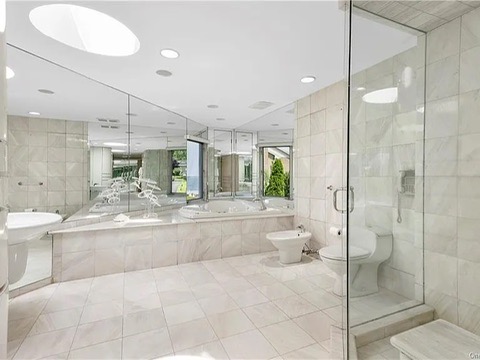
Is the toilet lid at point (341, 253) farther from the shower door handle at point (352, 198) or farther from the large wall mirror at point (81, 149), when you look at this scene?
the large wall mirror at point (81, 149)

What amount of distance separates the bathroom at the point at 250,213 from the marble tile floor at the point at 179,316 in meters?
0.02

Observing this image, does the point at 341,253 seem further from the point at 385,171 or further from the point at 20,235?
the point at 20,235

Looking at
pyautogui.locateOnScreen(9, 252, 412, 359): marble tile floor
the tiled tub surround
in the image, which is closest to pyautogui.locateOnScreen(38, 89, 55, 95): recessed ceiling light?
the tiled tub surround

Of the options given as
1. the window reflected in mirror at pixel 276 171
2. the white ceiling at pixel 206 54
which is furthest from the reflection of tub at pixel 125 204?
the window reflected in mirror at pixel 276 171

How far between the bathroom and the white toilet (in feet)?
→ 0.06

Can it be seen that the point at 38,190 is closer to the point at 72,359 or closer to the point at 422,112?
the point at 72,359

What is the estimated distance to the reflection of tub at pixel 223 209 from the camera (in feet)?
11.8

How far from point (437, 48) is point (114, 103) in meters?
3.66

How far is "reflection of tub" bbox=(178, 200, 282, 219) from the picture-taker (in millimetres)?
3598

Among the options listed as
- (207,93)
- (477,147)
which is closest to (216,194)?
(207,93)

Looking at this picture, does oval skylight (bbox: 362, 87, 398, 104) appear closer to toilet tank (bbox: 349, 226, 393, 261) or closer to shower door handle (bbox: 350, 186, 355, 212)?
shower door handle (bbox: 350, 186, 355, 212)

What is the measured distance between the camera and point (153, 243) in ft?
10.4

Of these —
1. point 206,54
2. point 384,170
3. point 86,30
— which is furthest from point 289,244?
point 86,30

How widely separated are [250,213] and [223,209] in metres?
1.12
